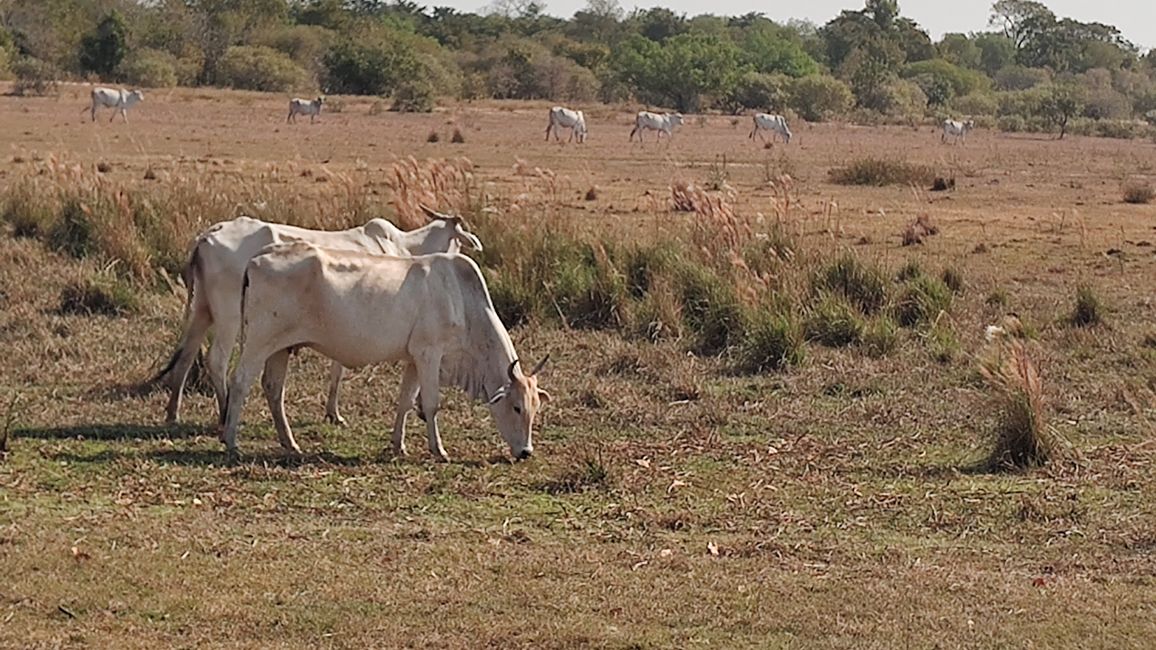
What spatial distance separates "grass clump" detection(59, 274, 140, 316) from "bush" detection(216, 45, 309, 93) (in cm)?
4863

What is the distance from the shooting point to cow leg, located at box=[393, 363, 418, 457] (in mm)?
9750

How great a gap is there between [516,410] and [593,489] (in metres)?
1.03

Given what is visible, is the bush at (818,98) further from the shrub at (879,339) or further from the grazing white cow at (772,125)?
the shrub at (879,339)

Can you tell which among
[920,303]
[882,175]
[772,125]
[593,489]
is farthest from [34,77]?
[593,489]

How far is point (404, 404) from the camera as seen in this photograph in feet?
32.3

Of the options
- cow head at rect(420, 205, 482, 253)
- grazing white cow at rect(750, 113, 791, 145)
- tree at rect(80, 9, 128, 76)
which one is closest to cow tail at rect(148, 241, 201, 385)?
cow head at rect(420, 205, 482, 253)

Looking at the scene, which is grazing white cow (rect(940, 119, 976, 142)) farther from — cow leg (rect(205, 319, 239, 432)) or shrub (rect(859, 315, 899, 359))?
cow leg (rect(205, 319, 239, 432))

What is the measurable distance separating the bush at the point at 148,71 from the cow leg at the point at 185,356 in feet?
164

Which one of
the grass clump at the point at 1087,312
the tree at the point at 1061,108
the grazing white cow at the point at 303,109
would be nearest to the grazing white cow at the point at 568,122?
the grazing white cow at the point at 303,109

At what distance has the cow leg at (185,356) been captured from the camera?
1048 centimetres

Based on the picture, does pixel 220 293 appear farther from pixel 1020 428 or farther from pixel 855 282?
pixel 855 282

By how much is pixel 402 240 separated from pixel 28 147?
19520mm

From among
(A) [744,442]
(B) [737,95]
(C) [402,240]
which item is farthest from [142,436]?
(B) [737,95]

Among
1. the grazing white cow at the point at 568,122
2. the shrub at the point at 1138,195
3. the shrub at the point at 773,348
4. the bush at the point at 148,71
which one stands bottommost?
the bush at the point at 148,71
